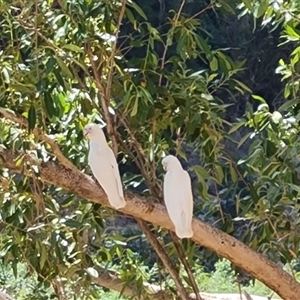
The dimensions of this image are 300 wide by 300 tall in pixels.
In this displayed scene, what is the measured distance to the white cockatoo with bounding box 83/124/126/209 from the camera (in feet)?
3.71

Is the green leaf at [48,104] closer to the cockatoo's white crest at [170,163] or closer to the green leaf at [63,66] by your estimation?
the green leaf at [63,66]

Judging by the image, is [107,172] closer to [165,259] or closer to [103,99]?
[103,99]

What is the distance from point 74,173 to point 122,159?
1.00 ft

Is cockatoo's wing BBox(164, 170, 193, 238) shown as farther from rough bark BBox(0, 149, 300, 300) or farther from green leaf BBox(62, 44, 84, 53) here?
green leaf BBox(62, 44, 84, 53)

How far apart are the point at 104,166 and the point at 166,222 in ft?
0.50

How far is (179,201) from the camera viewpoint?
1153 millimetres

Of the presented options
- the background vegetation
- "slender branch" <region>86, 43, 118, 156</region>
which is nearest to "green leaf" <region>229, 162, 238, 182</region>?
the background vegetation

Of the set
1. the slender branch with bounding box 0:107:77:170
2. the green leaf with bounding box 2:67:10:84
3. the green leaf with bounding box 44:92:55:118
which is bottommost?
the slender branch with bounding box 0:107:77:170

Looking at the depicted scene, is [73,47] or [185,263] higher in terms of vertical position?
[73,47]

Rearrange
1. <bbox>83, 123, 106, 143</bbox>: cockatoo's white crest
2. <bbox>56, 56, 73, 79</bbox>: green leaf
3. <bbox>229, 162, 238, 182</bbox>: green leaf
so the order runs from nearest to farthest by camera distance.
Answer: <bbox>56, 56, 73, 79</bbox>: green leaf < <bbox>83, 123, 106, 143</bbox>: cockatoo's white crest < <bbox>229, 162, 238, 182</bbox>: green leaf

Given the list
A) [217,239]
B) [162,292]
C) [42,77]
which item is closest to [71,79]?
[42,77]

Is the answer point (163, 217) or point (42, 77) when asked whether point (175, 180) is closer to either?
point (163, 217)

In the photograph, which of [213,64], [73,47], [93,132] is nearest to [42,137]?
[93,132]

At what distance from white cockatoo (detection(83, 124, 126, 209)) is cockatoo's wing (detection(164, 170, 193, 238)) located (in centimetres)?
8
